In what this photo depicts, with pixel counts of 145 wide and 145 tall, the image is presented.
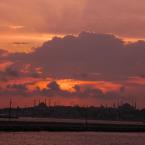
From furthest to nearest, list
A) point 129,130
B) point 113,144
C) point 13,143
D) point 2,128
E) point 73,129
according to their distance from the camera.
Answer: point 129,130 < point 73,129 < point 2,128 < point 113,144 < point 13,143

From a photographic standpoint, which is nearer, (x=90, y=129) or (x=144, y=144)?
(x=144, y=144)

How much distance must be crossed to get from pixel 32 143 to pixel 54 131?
51.2 m

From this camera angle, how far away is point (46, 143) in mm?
91750

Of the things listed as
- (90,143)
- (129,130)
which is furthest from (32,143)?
(129,130)

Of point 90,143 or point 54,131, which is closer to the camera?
point 90,143

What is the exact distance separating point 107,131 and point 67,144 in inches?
2454

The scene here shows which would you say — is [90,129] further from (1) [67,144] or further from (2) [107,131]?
(1) [67,144]

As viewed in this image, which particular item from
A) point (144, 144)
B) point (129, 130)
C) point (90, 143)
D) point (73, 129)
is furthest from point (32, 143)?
point (129, 130)

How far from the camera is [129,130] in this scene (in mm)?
158125

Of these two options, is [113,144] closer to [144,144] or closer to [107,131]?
[144,144]

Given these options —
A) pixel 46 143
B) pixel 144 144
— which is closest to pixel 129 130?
pixel 144 144

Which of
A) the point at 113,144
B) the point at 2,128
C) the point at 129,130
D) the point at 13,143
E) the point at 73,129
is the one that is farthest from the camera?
the point at 129,130

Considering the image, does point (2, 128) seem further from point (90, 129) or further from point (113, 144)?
point (113, 144)

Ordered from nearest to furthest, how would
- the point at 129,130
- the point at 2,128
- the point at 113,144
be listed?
the point at 113,144
the point at 2,128
the point at 129,130
